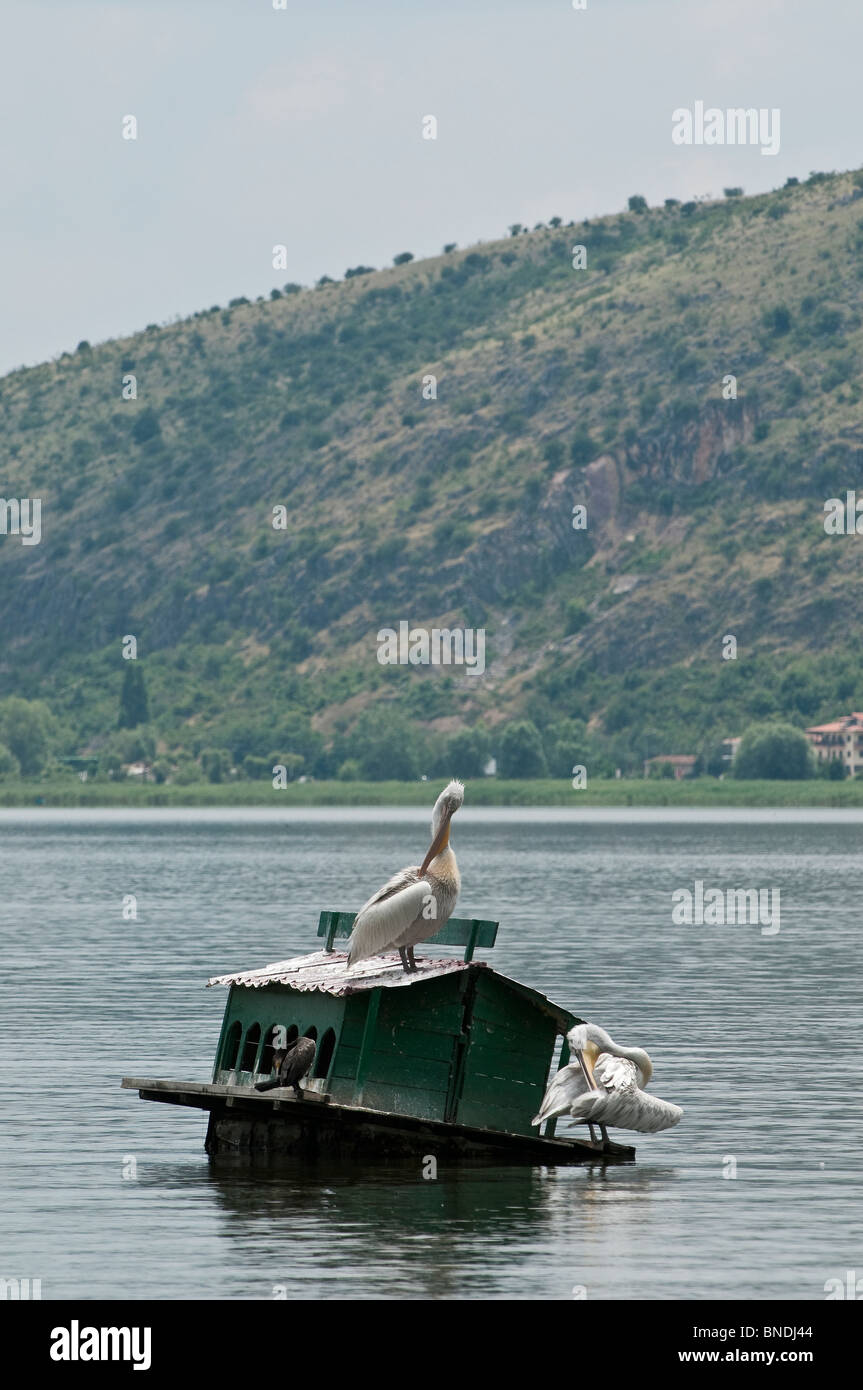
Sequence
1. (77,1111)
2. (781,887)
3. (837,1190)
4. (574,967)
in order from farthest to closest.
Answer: (781,887) → (574,967) → (77,1111) → (837,1190)

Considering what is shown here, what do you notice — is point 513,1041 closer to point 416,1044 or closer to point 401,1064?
point 416,1044

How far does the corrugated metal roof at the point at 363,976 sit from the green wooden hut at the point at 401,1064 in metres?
0.02

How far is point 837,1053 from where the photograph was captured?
147ft

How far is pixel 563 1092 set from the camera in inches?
1233

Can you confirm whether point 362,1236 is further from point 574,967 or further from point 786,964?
point 786,964

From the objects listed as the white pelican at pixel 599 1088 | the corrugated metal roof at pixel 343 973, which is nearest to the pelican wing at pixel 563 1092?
the white pelican at pixel 599 1088

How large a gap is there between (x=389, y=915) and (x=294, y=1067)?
2199 millimetres

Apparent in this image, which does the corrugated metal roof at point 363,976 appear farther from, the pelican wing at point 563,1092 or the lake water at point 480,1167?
the lake water at point 480,1167

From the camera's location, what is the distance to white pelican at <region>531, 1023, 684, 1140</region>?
31.2 meters

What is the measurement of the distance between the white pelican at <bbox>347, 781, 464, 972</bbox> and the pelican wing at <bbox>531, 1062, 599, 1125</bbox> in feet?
7.94

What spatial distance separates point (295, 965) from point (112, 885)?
7364 cm

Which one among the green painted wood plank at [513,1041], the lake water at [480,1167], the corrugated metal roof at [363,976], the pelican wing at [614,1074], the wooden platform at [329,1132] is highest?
the corrugated metal roof at [363,976]

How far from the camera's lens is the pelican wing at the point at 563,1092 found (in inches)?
1225

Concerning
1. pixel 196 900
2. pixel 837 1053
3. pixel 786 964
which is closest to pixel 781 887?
pixel 196 900
